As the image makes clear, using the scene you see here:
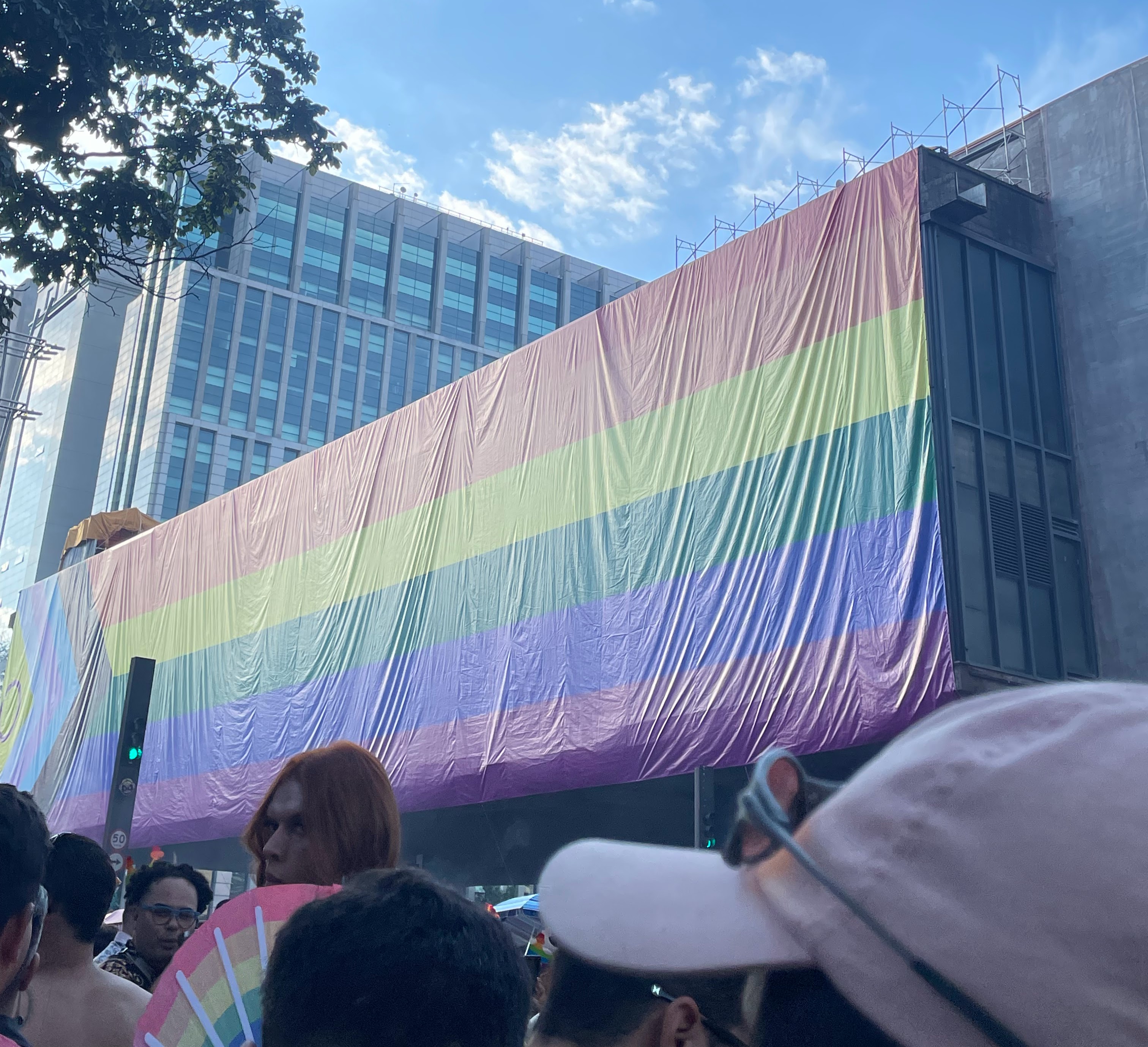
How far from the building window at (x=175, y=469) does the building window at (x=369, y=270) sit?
37.8 feet

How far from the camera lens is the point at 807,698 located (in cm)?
1138

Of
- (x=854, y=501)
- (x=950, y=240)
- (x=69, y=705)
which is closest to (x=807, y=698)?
(x=854, y=501)

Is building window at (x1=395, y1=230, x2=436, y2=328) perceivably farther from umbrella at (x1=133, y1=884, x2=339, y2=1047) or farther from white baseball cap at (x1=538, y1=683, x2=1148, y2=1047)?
white baseball cap at (x1=538, y1=683, x2=1148, y2=1047)

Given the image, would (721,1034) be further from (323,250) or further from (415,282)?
(415,282)

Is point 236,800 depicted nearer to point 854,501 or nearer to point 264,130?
point 854,501

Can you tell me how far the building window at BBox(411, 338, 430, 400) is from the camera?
64.6 metres

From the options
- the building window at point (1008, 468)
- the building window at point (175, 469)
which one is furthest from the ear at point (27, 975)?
the building window at point (175, 469)

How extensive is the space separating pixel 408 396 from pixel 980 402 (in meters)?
52.8

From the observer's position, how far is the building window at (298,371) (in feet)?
198

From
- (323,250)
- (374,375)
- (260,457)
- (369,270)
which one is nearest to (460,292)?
(369,270)

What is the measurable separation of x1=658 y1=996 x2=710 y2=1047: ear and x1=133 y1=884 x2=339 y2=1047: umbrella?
862mm

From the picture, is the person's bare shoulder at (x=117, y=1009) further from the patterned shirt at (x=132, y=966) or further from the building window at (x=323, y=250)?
the building window at (x=323, y=250)

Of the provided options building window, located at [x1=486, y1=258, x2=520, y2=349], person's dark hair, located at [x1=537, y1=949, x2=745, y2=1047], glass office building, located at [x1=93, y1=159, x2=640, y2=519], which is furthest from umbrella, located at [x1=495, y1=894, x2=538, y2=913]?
building window, located at [x1=486, y1=258, x2=520, y2=349]

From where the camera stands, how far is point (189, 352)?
57.9 m
